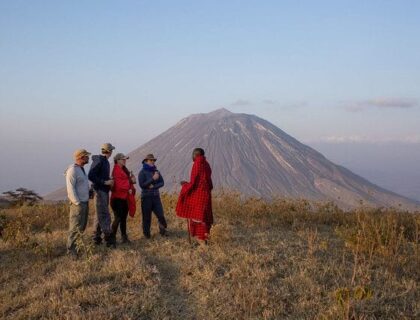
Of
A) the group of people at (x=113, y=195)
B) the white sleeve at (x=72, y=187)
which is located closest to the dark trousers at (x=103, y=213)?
the group of people at (x=113, y=195)

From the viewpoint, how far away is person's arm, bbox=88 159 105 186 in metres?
8.41

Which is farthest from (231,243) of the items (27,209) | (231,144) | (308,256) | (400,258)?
(231,144)

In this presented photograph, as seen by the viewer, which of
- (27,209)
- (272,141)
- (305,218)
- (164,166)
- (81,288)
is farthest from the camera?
(272,141)

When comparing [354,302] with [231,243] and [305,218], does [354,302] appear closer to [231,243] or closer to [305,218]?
[231,243]

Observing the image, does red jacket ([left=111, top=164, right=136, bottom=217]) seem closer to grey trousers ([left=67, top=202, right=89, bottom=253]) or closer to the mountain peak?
grey trousers ([left=67, top=202, right=89, bottom=253])

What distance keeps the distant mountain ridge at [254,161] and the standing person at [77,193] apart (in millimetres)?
87041

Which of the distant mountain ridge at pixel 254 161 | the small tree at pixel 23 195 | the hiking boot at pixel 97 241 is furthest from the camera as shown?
the distant mountain ridge at pixel 254 161

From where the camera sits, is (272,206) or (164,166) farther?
(164,166)

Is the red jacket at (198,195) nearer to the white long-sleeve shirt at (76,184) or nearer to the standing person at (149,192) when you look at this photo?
the standing person at (149,192)

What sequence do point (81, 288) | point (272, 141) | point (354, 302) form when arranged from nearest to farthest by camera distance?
point (354, 302) → point (81, 288) → point (272, 141)

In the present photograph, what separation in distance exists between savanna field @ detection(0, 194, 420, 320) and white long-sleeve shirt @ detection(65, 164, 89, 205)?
0.92 metres

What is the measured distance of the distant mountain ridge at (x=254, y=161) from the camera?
105500 millimetres

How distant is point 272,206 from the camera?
38.6ft

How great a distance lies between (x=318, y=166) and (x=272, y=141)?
15.1m
